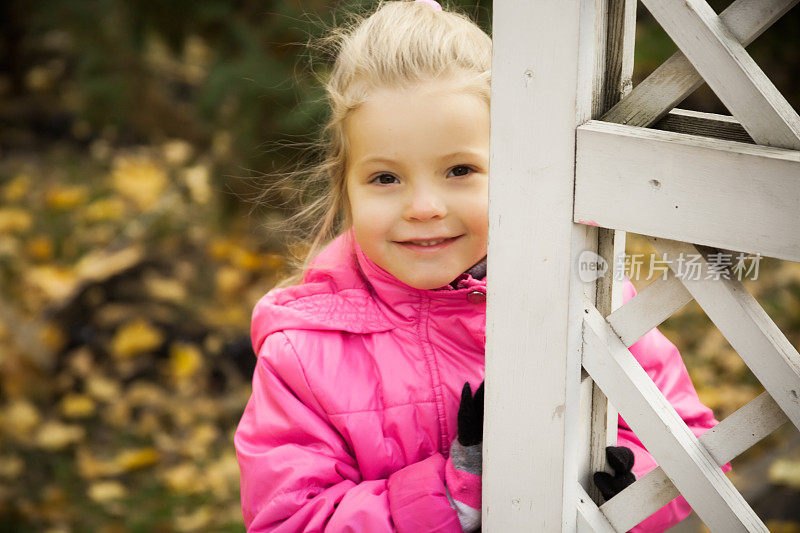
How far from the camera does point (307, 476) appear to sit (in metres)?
1.44

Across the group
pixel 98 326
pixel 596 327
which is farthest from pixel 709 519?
pixel 98 326

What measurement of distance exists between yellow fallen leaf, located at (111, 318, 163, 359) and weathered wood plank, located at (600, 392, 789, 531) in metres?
2.90

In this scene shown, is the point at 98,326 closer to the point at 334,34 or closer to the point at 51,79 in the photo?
the point at 334,34

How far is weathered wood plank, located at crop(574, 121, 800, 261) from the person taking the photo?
0.96 m

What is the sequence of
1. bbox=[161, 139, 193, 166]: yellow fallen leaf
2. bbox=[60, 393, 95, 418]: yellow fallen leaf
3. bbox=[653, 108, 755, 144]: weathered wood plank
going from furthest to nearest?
bbox=[161, 139, 193, 166]: yellow fallen leaf, bbox=[60, 393, 95, 418]: yellow fallen leaf, bbox=[653, 108, 755, 144]: weathered wood plank

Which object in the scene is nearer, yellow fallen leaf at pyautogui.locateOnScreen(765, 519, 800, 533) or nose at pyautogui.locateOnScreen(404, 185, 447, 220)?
nose at pyautogui.locateOnScreen(404, 185, 447, 220)

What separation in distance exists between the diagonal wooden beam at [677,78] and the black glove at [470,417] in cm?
51

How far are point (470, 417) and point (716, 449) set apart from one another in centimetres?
39

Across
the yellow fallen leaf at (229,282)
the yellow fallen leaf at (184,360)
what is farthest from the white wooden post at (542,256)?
the yellow fallen leaf at (229,282)

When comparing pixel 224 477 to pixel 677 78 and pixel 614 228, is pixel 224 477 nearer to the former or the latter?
pixel 614 228

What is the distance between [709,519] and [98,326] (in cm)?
327

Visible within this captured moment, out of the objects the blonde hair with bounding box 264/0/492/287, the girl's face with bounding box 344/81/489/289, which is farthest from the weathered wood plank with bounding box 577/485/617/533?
the blonde hair with bounding box 264/0/492/287

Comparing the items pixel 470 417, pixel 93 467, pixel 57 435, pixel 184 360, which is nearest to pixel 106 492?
pixel 93 467

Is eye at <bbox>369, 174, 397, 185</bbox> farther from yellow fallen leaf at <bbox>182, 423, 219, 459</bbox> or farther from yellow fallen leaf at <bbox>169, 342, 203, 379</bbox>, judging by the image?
yellow fallen leaf at <bbox>169, 342, 203, 379</bbox>
